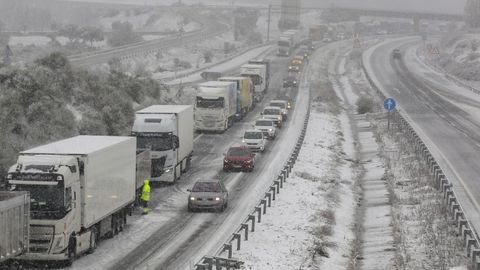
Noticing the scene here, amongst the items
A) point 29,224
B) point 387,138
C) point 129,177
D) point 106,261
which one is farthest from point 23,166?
point 387,138

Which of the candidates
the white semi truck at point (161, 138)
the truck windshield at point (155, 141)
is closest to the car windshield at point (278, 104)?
the white semi truck at point (161, 138)

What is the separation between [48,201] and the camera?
24906 millimetres

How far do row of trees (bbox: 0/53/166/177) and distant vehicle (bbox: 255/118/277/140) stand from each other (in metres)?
10.3

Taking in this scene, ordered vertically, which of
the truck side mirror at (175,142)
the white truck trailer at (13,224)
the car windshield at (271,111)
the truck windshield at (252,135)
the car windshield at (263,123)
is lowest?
the car windshield at (271,111)

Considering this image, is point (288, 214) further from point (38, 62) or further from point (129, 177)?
point (38, 62)

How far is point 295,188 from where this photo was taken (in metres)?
42.4

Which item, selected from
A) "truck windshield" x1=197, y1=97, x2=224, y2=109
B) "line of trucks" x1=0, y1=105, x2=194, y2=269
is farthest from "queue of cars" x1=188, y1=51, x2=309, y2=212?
"line of trucks" x1=0, y1=105, x2=194, y2=269

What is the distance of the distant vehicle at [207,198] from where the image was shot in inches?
1415

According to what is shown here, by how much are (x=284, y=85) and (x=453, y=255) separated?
7958 centimetres

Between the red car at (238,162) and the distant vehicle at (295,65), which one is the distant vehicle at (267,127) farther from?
the distant vehicle at (295,65)

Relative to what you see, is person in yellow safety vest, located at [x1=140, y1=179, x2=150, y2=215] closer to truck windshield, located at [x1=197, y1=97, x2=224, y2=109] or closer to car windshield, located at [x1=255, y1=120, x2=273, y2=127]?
truck windshield, located at [x1=197, y1=97, x2=224, y2=109]

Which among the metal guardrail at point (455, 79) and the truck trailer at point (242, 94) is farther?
the metal guardrail at point (455, 79)

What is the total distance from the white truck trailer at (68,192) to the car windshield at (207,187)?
7.42 meters

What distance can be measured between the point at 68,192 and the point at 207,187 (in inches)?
475
